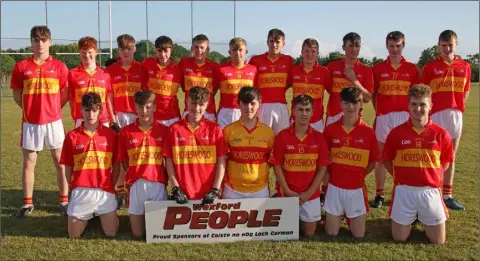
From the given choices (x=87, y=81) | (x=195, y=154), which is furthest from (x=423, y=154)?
(x=87, y=81)

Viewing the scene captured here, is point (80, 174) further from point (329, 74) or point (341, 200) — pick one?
point (329, 74)

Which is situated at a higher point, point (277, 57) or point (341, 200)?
point (277, 57)

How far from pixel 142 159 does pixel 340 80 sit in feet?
8.64

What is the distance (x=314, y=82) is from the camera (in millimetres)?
5535

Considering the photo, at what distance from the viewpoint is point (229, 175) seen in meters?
4.63

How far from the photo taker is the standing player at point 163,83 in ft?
18.5

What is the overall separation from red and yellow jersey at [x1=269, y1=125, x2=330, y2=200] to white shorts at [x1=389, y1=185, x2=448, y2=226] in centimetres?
81

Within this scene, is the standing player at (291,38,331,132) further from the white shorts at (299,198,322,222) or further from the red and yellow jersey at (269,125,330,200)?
the white shorts at (299,198,322,222)

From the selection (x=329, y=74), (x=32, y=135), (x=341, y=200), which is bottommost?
(x=341, y=200)

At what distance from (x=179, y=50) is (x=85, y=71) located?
99.2 ft

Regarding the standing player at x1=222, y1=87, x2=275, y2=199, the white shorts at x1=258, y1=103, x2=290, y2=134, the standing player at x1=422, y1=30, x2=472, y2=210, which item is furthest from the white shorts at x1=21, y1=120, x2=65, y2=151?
the standing player at x1=422, y1=30, x2=472, y2=210

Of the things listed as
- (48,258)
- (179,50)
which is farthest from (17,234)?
(179,50)

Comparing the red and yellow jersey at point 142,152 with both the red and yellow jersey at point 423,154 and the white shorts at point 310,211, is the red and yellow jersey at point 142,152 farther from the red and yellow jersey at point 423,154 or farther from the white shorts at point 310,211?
the red and yellow jersey at point 423,154

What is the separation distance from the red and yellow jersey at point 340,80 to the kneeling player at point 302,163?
112 centimetres
